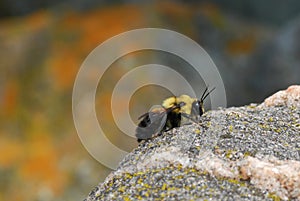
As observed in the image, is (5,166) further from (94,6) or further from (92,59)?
(94,6)

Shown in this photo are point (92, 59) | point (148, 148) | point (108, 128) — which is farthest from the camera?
point (92, 59)

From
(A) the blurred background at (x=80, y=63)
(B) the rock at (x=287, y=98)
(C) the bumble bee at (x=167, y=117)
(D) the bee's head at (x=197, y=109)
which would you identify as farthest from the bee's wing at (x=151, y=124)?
(A) the blurred background at (x=80, y=63)

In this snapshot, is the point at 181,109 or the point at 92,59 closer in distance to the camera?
the point at 181,109

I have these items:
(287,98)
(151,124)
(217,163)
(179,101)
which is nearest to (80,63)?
(287,98)

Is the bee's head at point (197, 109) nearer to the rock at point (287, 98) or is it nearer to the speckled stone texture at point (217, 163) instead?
the speckled stone texture at point (217, 163)

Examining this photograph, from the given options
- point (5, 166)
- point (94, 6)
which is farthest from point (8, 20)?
point (5, 166)

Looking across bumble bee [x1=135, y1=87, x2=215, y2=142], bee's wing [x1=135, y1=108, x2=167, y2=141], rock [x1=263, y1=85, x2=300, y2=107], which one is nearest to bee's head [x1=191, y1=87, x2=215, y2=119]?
bumble bee [x1=135, y1=87, x2=215, y2=142]
